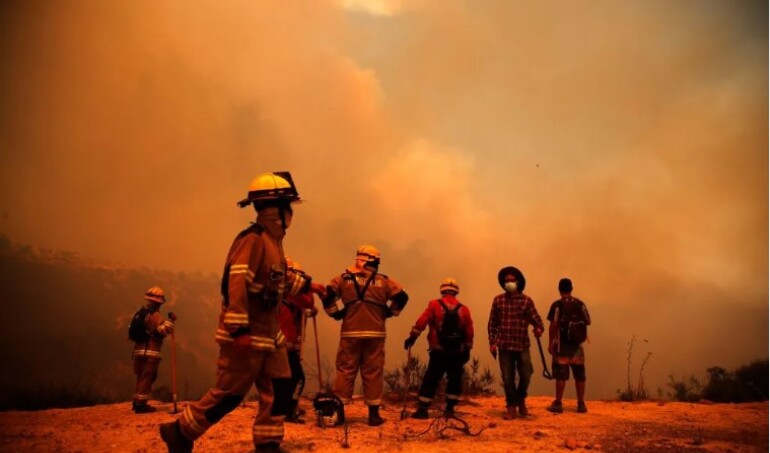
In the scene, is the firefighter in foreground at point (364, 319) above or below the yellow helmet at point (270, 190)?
below

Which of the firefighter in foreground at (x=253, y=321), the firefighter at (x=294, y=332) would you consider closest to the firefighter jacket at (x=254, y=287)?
the firefighter in foreground at (x=253, y=321)

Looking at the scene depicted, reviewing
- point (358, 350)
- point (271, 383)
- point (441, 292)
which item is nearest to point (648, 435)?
point (441, 292)

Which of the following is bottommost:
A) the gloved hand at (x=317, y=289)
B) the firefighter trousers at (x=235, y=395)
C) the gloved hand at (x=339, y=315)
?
the firefighter trousers at (x=235, y=395)

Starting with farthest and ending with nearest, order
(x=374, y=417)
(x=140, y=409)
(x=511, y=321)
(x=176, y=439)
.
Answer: (x=140, y=409)
(x=511, y=321)
(x=374, y=417)
(x=176, y=439)

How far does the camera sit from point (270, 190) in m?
5.61

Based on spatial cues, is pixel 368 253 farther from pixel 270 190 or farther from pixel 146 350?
pixel 146 350

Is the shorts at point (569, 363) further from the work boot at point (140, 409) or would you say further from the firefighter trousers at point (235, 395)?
the work boot at point (140, 409)

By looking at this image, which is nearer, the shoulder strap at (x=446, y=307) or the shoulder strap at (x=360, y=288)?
the shoulder strap at (x=360, y=288)

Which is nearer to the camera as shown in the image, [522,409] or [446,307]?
[446,307]

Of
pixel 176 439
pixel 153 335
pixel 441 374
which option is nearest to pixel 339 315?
pixel 441 374

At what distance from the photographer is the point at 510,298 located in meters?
9.33

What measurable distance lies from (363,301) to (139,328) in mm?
4136

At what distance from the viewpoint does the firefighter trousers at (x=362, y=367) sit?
786 cm

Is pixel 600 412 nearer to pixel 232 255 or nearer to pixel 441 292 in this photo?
pixel 441 292
